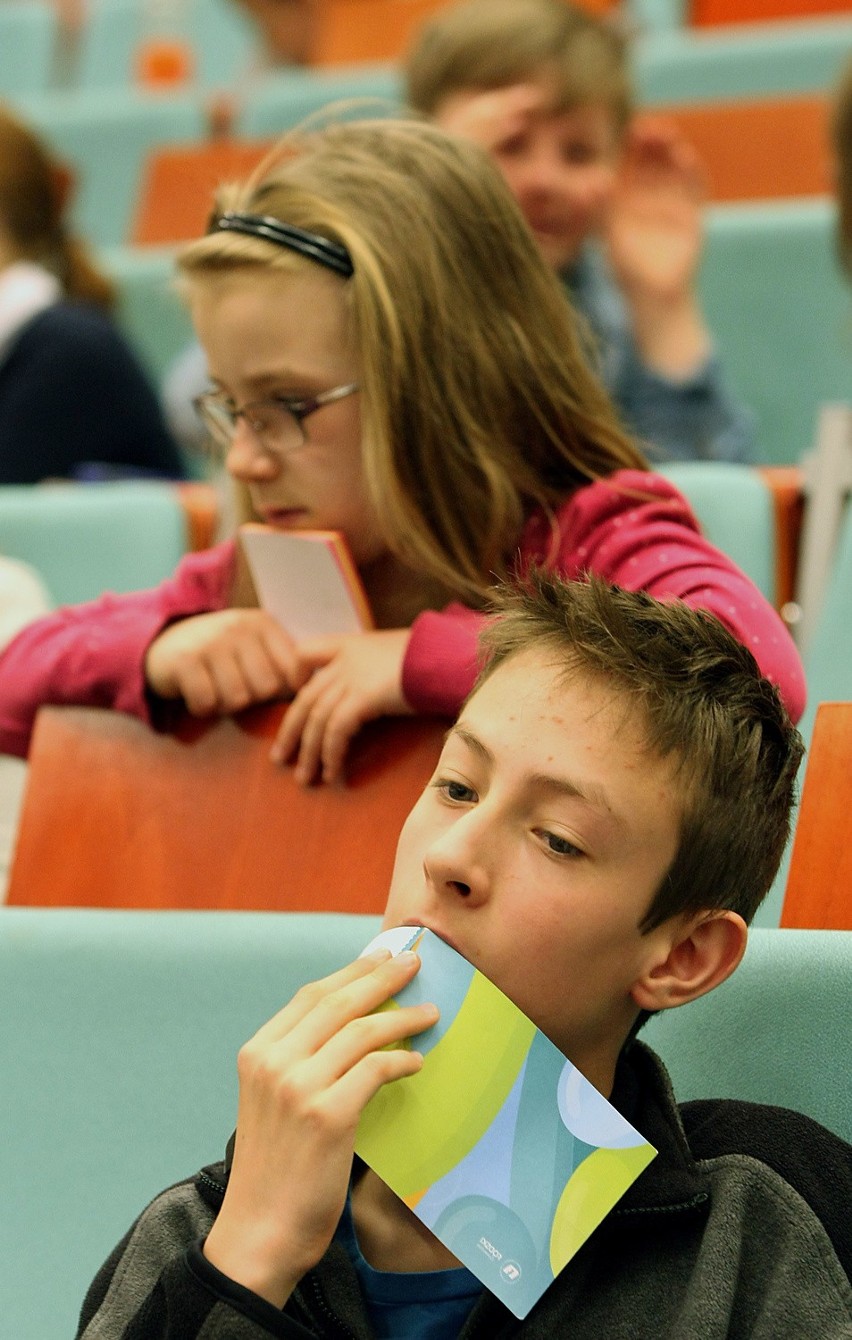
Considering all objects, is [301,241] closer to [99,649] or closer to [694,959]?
[99,649]

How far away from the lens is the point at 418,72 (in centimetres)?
260

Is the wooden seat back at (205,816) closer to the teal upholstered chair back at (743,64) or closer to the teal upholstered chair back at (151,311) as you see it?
the teal upholstered chair back at (151,311)

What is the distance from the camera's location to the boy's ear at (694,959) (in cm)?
100

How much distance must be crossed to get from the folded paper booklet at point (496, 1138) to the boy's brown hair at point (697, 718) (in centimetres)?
11

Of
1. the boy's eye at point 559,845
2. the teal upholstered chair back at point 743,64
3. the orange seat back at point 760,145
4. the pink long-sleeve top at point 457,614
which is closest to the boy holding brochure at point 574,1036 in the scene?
the boy's eye at point 559,845

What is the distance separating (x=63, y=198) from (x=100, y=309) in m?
0.20

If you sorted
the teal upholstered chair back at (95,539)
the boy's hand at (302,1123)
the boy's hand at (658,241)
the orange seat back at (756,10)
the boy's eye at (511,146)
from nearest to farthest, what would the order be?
1. the boy's hand at (302,1123)
2. the teal upholstered chair back at (95,539)
3. the boy's eye at (511,146)
4. the boy's hand at (658,241)
5. the orange seat back at (756,10)

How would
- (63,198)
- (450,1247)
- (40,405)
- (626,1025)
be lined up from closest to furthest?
(450,1247) → (626,1025) → (40,405) → (63,198)

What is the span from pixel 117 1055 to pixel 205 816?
0.40 m

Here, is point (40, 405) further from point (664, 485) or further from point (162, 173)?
point (664, 485)

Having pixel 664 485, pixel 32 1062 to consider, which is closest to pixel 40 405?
pixel 664 485

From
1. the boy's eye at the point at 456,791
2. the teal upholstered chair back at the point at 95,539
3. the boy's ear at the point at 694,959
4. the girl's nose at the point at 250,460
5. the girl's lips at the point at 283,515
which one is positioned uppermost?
the boy's eye at the point at 456,791

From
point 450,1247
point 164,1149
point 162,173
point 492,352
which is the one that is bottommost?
point 162,173

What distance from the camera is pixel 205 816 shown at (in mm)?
1551
